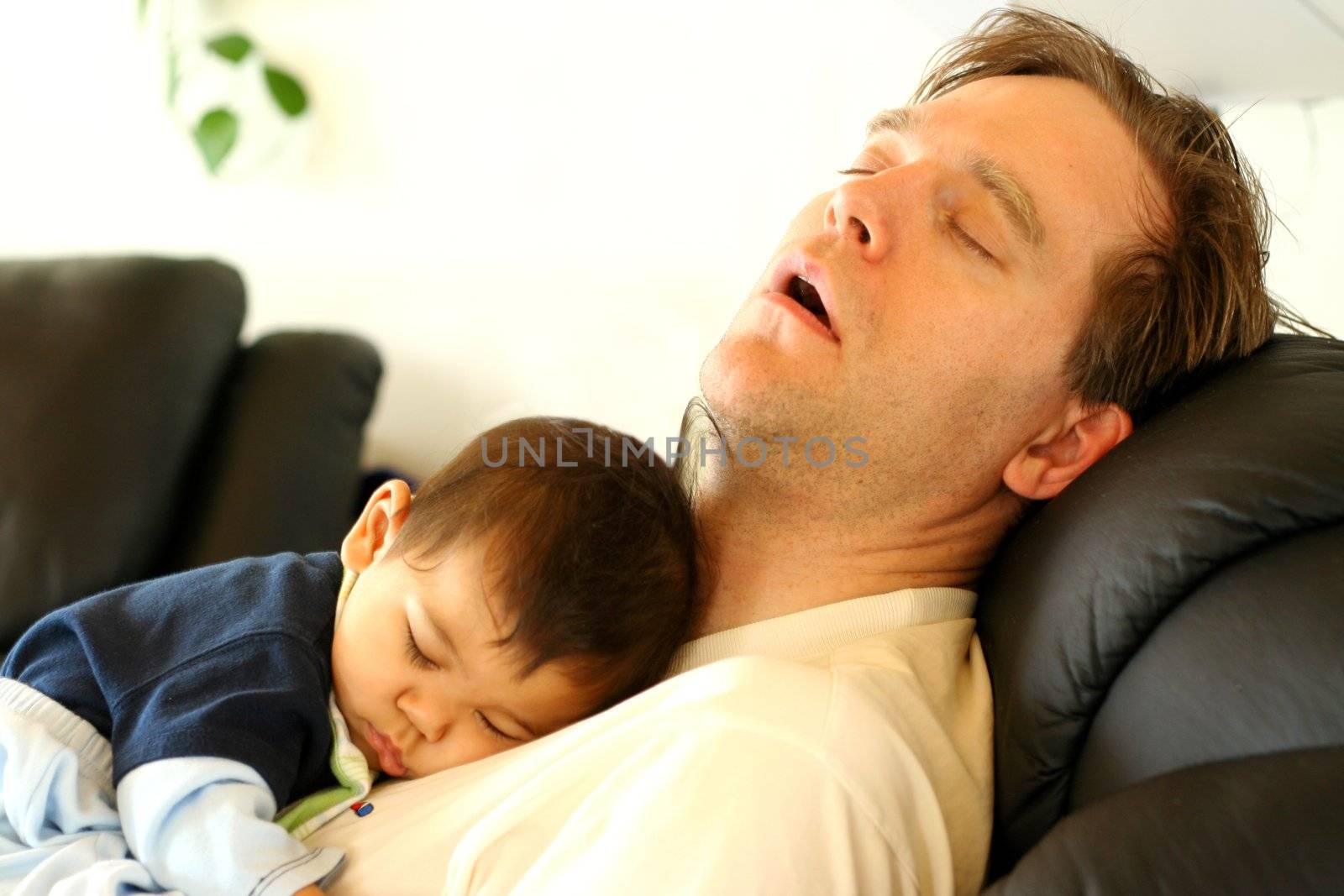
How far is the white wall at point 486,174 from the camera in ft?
7.80

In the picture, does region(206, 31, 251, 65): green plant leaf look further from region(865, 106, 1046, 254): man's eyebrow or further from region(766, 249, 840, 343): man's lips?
region(865, 106, 1046, 254): man's eyebrow

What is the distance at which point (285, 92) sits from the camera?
2.61 meters

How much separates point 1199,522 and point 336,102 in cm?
228

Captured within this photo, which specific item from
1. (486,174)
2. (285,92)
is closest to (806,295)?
(486,174)

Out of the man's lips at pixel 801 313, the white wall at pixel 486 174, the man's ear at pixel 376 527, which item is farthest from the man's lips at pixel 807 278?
the white wall at pixel 486 174

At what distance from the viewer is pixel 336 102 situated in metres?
2.66

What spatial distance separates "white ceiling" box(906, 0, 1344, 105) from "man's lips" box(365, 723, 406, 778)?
53.0 inches

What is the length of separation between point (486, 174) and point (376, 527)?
149cm

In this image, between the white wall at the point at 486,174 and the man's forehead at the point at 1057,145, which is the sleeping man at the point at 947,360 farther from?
the white wall at the point at 486,174

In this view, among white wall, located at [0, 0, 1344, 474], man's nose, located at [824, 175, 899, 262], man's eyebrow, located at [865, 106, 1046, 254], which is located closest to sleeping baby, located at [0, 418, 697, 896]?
man's nose, located at [824, 175, 899, 262]

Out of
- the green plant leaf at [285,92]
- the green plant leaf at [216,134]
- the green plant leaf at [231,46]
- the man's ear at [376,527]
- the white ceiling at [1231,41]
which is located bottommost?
the man's ear at [376,527]

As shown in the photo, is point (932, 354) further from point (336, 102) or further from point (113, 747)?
point (336, 102)

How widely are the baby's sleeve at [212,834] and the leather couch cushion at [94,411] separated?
1077 millimetres

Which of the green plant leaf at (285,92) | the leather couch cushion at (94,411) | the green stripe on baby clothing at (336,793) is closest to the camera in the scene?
the green stripe on baby clothing at (336,793)
